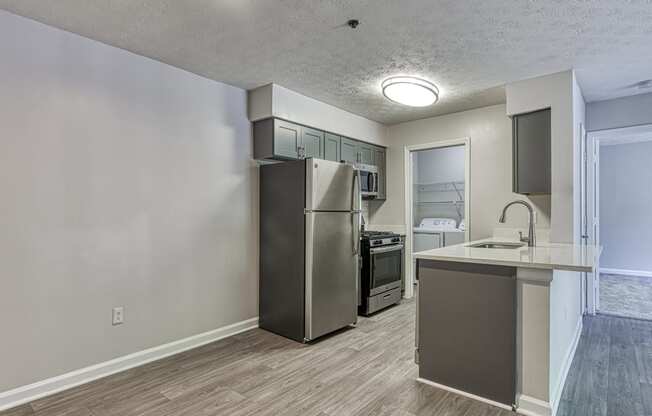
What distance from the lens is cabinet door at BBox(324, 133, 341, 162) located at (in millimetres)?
3983

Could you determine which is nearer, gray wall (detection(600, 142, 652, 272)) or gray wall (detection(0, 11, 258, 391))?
gray wall (detection(0, 11, 258, 391))

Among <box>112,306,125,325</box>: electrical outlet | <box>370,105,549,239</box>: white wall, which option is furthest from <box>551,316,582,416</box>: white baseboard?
<box>112,306,125,325</box>: electrical outlet

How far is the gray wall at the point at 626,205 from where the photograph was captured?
19.9 feet

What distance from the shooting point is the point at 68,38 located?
2396mm

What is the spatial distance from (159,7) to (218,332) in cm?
261

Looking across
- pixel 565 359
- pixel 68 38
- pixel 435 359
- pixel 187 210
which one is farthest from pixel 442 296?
pixel 68 38

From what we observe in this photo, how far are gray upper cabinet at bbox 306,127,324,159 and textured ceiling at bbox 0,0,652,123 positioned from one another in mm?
502

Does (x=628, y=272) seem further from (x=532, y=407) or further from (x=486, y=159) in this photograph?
(x=532, y=407)

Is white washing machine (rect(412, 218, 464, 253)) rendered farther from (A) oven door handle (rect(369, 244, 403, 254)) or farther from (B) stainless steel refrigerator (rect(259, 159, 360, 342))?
(B) stainless steel refrigerator (rect(259, 159, 360, 342))

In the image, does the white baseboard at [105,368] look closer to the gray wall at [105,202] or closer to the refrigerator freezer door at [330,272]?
the gray wall at [105,202]

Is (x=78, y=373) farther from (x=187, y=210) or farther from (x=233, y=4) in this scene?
(x=233, y=4)

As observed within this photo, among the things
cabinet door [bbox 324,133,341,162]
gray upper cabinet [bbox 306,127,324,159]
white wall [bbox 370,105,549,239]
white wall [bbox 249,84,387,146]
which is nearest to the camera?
white wall [bbox 249,84,387,146]

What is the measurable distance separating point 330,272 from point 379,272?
95 centimetres

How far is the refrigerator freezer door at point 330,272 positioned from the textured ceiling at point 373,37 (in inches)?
52.6
